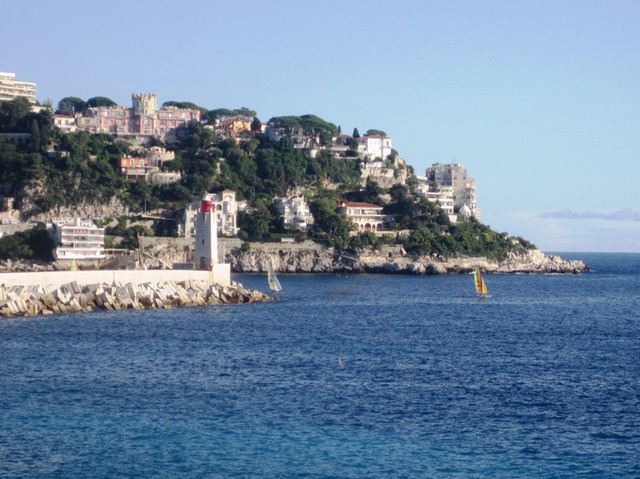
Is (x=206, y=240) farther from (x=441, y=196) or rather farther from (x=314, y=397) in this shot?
(x=441, y=196)

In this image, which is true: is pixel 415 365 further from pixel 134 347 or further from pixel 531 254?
pixel 531 254

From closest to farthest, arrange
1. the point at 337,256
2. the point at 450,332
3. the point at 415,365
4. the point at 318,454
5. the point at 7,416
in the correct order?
the point at 318,454
the point at 7,416
the point at 415,365
the point at 450,332
the point at 337,256

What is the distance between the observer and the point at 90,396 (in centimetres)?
2864

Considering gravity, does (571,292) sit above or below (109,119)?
below

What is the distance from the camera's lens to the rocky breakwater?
49.4 m

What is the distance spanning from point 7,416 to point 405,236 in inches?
3247

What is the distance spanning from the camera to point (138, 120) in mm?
123062

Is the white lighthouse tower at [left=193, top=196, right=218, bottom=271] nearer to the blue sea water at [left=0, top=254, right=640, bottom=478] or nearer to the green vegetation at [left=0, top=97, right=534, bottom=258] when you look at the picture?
the blue sea water at [left=0, top=254, right=640, bottom=478]

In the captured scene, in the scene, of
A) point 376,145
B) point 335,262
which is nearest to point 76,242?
point 335,262

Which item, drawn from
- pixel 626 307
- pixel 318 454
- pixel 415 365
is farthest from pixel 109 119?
pixel 318 454

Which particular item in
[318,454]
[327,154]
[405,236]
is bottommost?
[318,454]

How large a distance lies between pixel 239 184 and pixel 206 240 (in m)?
48.3

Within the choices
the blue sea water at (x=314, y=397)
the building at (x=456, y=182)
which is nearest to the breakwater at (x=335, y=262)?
the building at (x=456, y=182)

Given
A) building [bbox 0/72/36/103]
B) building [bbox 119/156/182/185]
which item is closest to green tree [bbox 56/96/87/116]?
building [bbox 0/72/36/103]
